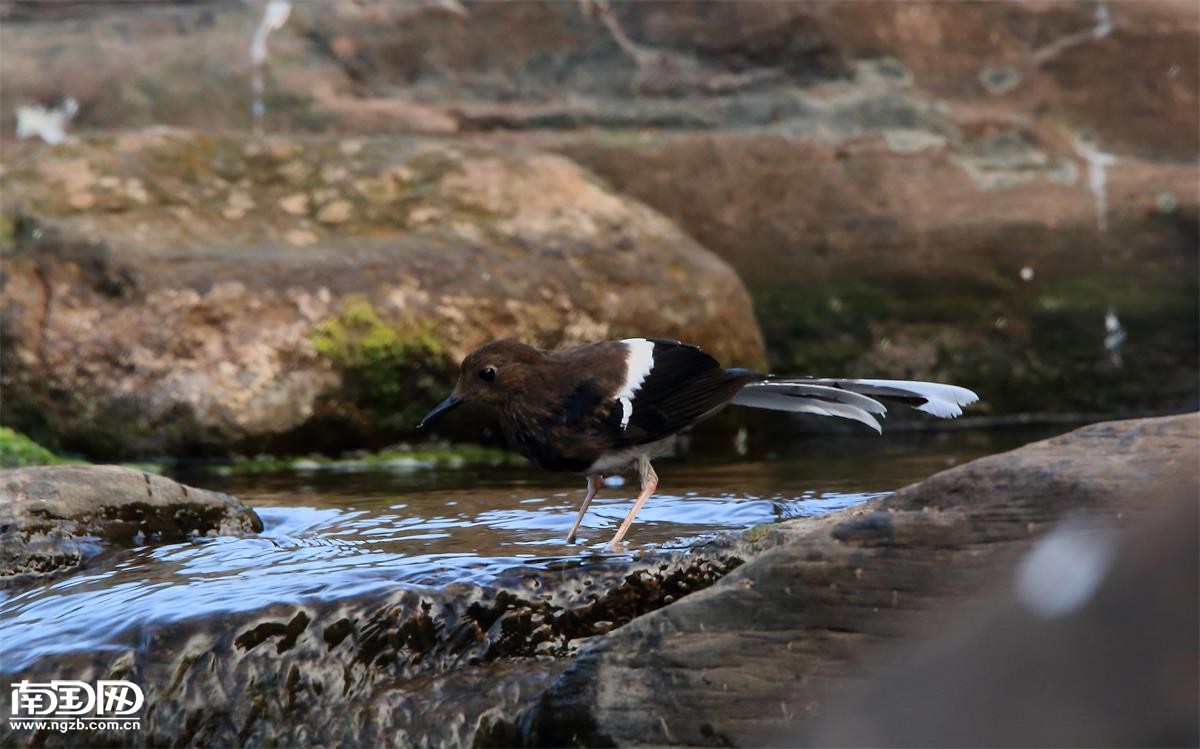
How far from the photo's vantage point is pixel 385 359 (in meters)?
8.02

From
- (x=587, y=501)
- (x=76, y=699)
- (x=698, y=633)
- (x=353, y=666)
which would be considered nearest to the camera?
(x=698, y=633)

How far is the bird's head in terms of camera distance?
4.99 meters

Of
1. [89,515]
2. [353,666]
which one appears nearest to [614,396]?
[353,666]

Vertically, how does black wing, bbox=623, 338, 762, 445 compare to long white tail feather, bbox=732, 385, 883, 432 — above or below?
above

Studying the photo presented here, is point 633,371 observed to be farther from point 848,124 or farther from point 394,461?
point 848,124

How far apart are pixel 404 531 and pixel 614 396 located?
38.8 inches

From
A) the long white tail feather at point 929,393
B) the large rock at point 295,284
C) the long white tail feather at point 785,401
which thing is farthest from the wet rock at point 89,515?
the long white tail feather at point 929,393

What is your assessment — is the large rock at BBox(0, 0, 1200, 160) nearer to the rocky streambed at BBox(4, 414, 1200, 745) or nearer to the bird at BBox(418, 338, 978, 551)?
the bird at BBox(418, 338, 978, 551)

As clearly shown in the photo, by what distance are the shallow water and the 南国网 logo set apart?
0.36 feet

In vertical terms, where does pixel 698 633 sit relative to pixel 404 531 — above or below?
above

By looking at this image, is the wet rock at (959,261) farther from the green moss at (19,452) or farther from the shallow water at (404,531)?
the green moss at (19,452)

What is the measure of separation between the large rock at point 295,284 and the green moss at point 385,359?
0.04ft

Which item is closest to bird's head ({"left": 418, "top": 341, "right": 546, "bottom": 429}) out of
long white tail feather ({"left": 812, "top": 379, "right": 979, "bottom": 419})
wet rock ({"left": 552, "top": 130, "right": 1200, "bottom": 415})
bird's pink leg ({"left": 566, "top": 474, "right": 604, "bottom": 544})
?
bird's pink leg ({"left": 566, "top": 474, "right": 604, "bottom": 544})

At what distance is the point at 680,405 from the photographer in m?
4.96
